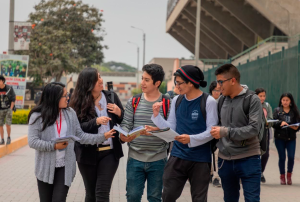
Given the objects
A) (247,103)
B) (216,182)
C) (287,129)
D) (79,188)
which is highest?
(247,103)

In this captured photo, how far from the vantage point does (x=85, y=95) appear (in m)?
5.68

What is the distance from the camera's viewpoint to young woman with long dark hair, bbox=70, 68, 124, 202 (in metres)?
5.50

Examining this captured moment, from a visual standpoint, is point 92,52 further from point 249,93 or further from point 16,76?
point 249,93

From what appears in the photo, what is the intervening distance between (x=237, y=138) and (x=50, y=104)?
1826 mm

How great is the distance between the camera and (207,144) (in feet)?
16.6

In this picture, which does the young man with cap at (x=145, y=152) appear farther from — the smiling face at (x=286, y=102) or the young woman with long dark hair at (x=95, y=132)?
the smiling face at (x=286, y=102)

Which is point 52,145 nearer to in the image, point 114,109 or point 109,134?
point 109,134

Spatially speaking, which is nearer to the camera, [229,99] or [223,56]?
[229,99]

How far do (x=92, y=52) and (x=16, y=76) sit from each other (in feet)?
79.3

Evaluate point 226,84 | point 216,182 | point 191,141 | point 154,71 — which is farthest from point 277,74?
point 191,141

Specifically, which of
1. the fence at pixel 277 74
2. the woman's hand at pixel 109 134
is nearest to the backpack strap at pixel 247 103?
the woman's hand at pixel 109 134

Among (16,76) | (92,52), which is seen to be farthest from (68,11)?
(16,76)

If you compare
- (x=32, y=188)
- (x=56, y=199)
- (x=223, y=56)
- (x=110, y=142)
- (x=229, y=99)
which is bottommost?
(x=32, y=188)

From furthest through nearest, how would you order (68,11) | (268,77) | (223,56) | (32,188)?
(223,56) → (68,11) → (268,77) → (32,188)
